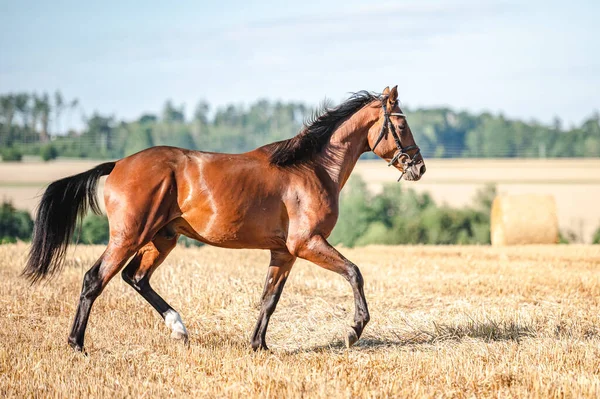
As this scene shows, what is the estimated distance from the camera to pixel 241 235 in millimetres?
7816

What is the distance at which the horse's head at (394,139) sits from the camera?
845cm

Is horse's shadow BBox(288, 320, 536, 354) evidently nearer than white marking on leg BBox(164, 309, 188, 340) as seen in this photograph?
No

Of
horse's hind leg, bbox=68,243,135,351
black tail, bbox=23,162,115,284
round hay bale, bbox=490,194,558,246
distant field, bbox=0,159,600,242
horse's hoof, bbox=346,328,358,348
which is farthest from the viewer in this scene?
distant field, bbox=0,159,600,242

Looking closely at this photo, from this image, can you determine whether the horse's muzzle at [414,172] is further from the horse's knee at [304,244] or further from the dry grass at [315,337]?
the dry grass at [315,337]

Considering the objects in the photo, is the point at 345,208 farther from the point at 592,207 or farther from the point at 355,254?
the point at 355,254

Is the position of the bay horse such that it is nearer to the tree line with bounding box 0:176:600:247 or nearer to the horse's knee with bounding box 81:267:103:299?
the horse's knee with bounding box 81:267:103:299

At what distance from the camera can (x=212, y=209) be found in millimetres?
7715

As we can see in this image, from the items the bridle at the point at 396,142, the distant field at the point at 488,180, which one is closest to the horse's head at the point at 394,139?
the bridle at the point at 396,142

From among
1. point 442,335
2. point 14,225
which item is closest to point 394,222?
point 14,225

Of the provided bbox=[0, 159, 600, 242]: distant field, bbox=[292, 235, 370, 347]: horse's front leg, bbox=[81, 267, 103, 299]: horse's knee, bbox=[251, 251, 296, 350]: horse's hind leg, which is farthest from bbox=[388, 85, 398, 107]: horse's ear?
bbox=[0, 159, 600, 242]: distant field

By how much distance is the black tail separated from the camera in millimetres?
7914

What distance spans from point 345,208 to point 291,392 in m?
35.5

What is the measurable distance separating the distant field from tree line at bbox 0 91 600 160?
20.5ft

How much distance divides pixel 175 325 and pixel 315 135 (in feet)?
8.12
